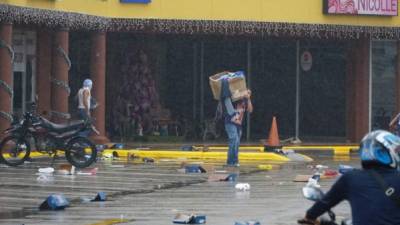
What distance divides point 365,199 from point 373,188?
0.09m

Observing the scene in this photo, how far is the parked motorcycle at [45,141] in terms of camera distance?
22359 millimetres

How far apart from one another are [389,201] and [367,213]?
0.16 meters

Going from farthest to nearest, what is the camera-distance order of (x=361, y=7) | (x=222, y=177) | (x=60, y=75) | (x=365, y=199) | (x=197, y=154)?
1. (x=361, y=7)
2. (x=60, y=75)
3. (x=197, y=154)
4. (x=222, y=177)
5. (x=365, y=199)

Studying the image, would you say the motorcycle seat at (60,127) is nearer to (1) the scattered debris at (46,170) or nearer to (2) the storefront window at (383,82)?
(1) the scattered debris at (46,170)

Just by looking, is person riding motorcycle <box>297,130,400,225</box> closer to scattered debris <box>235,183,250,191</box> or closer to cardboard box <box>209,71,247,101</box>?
scattered debris <box>235,183,250,191</box>

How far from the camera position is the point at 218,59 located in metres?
36.1

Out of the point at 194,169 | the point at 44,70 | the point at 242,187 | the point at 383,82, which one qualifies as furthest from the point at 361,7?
the point at 242,187

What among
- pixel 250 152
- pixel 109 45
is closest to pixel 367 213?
pixel 250 152

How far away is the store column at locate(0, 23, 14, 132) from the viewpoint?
82.8 feet

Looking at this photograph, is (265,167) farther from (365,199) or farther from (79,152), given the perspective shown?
(365,199)

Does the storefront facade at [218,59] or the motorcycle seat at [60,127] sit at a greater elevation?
the storefront facade at [218,59]

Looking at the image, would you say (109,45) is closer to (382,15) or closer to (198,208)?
(382,15)

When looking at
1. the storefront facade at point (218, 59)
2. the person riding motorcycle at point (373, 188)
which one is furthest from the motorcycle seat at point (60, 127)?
the person riding motorcycle at point (373, 188)

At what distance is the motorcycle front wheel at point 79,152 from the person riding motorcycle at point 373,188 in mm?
15472
